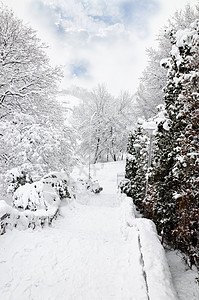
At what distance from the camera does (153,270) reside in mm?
2766

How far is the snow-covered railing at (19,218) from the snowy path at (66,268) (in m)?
0.26

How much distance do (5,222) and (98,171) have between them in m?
18.4

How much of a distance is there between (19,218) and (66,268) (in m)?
2.30

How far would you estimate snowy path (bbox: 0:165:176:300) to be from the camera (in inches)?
109

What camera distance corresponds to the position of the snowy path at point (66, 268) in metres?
2.77

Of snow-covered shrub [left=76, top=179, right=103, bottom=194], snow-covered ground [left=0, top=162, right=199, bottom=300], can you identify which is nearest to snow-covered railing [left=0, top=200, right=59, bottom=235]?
snow-covered ground [left=0, top=162, right=199, bottom=300]

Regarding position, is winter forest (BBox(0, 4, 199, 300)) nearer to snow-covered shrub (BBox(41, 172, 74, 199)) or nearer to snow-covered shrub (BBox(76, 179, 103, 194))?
snow-covered shrub (BBox(41, 172, 74, 199))

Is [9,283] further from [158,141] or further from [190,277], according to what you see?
[158,141]

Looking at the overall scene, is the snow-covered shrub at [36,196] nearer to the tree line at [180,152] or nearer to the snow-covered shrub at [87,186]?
the tree line at [180,152]

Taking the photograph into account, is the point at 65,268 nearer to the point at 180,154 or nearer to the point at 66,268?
the point at 66,268

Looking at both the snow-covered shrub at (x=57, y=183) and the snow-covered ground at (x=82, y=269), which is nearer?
the snow-covered ground at (x=82, y=269)

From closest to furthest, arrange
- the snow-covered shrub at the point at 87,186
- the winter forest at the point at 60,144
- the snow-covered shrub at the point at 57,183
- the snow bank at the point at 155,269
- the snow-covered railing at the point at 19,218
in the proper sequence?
1. the snow bank at the point at 155,269
2. the winter forest at the point at 60,144
3. the snow-covered railing at the point at 19,218
4. the snow-covered shrub at the point at 57,183
5. the snow-covered shrub at the point at 87,186

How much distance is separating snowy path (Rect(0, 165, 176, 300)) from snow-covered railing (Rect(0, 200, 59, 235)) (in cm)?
26

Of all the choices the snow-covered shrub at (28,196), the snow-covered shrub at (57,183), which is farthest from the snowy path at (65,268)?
the snow-covered shrub at (57,183)
